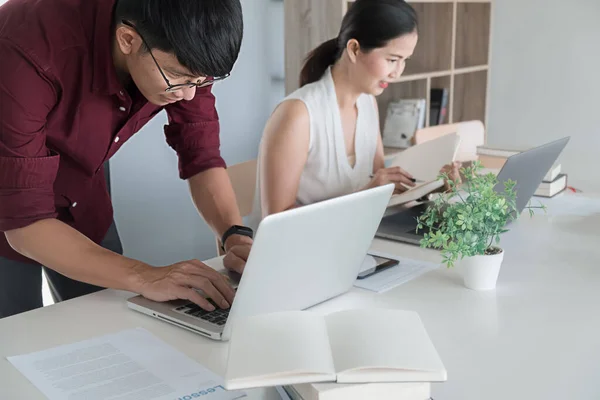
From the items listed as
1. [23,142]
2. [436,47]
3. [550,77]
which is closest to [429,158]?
[23,142]

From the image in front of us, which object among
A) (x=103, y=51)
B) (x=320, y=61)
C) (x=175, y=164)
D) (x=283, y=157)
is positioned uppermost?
(x=103, y=51)

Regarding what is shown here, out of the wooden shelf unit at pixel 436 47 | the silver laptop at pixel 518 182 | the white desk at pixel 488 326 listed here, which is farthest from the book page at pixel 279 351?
the wooden shelf unit at pixel 436 47

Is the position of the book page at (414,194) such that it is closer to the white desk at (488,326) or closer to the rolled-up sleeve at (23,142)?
the white desk at (488,326)

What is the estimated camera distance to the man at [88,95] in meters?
1.31

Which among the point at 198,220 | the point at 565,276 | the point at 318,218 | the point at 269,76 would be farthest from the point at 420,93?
the point at 318,218

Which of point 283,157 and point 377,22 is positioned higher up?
point 377,22

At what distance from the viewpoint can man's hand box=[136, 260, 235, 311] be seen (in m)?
1.35

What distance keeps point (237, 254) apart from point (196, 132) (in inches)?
17.1

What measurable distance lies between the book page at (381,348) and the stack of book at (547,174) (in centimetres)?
121

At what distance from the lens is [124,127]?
1.66 m

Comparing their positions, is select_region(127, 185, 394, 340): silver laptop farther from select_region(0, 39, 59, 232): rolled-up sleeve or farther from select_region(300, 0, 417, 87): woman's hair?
select_region(300, 0, 417, 87): woman's hair

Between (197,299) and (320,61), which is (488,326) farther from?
(320,61)

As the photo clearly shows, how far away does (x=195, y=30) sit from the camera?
50.3 inches

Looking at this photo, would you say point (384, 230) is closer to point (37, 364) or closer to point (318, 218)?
point (318, 218)
